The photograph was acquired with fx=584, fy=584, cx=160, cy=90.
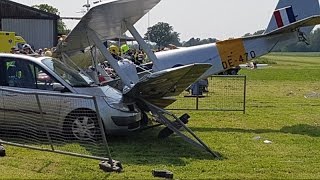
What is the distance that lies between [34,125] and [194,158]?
9.18ft

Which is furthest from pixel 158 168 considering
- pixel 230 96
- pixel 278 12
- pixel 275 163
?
pixel 230 96

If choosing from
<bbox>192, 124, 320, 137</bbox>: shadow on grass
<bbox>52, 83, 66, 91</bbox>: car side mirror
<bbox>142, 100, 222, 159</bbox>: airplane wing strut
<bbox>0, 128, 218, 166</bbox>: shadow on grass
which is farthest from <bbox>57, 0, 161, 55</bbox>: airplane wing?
<bbox>192, 124, 320, 137</bbox>: shadow on grass

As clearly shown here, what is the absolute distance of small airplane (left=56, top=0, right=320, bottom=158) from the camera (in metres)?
10.8

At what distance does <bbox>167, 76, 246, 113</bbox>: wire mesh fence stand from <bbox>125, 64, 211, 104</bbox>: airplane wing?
4.56m

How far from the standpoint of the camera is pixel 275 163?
9.34 meters

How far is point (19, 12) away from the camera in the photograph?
5200 cm

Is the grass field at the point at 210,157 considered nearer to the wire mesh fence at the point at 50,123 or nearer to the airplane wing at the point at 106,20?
the wire mesh fence at the point at 50,123

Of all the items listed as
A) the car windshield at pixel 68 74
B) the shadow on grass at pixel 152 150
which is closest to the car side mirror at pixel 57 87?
the car windshield at pixel 68 74

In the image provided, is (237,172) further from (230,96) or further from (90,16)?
(230,96)

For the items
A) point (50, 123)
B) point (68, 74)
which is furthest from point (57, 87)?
point (50, 123)

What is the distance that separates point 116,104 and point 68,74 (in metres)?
1.24

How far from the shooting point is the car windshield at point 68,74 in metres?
11.4

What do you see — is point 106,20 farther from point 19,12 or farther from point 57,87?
point 19,12

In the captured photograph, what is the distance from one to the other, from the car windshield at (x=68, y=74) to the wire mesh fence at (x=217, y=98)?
498 centimetres
